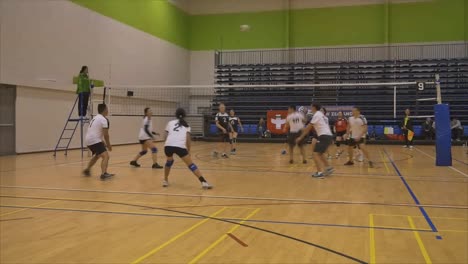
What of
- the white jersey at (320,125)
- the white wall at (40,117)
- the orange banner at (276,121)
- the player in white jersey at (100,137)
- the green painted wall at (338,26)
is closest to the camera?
the player in white jersey at (100,137)

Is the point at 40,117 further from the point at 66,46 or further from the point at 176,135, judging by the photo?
the point at 176,135

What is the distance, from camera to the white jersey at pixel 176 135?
27.1 feet

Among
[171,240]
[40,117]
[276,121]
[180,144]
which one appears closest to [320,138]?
[180,144]

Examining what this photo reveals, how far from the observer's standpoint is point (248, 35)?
28.8m

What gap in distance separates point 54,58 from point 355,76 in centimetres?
1691

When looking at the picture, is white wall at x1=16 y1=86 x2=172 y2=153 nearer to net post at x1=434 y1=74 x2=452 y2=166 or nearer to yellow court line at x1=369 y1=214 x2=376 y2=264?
net post at x1=434 y1=74 x2=452 y2=166

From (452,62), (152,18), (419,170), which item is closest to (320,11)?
(452,62)

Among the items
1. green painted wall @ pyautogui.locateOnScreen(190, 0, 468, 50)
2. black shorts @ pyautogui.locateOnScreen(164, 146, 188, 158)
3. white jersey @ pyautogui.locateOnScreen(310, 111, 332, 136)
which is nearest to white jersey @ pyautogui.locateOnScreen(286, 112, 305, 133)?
white jersey @ pyautogui.locateOnScreen(310, 111, 332, 136)

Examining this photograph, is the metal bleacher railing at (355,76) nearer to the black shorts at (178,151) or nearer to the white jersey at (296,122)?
the white jersey at (296,122)

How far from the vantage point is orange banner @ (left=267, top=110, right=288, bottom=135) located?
25062 mm

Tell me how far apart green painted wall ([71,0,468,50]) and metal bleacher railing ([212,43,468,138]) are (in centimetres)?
69

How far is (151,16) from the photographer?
988 inches

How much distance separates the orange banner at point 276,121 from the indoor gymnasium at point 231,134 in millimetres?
85

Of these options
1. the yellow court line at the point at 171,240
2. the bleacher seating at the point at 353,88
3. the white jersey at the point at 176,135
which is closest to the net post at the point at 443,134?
the white jersey at the point at 176,135
